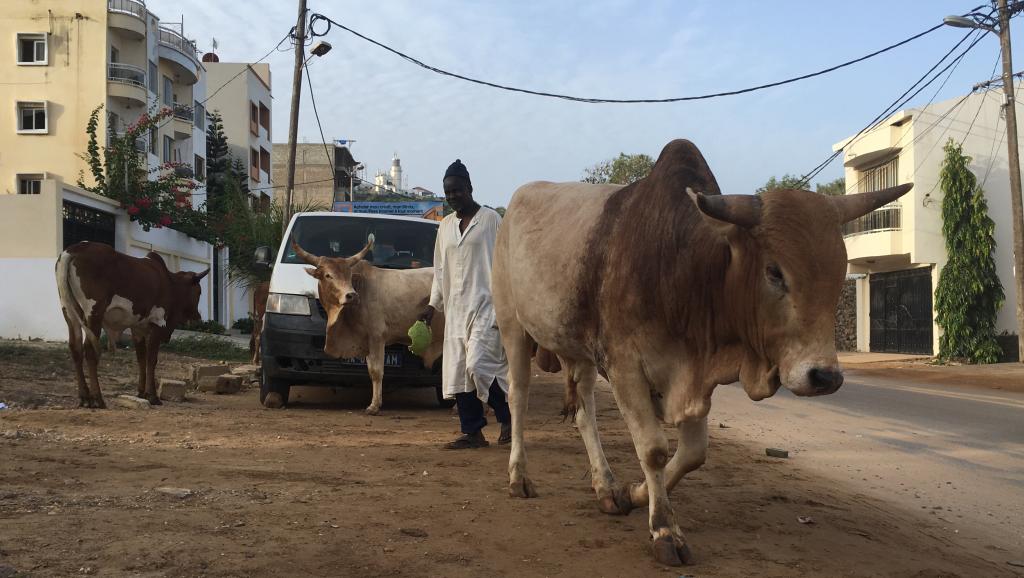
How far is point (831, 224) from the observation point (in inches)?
140

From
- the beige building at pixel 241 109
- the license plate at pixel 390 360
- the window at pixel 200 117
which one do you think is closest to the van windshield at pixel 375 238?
the license plate at pixel 390 360

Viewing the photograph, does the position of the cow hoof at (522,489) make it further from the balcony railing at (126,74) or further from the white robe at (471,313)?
the balcony railing at (126,74)

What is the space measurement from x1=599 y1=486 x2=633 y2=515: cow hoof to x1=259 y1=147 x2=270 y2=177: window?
50.7 meters

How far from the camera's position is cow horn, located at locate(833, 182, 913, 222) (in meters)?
3.70

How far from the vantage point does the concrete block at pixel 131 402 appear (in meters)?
9.33

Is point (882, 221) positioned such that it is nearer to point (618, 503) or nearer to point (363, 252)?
point (363, 252)

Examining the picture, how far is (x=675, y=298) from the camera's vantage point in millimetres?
3920

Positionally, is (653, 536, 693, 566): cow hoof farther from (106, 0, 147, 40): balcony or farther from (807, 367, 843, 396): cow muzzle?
(106, 0, 147, 40): balcony

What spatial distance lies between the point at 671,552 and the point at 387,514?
1.44 metres

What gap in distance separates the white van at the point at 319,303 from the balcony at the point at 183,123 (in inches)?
1207

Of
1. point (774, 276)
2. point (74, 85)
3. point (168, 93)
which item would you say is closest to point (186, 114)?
point (168, 93)

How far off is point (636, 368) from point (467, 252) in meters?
3.00

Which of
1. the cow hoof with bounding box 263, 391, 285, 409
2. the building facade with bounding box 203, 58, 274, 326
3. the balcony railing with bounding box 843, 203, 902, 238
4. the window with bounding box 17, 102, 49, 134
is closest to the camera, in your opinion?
the cow hoof with bounding box 263, 391, 285, 409

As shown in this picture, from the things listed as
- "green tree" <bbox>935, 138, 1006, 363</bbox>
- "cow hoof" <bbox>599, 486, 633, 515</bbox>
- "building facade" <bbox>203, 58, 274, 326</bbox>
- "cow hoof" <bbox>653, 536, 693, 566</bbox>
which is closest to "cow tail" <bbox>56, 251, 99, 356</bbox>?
"cow hoof" <bbox>599, 486, 633, 515</bbox>
